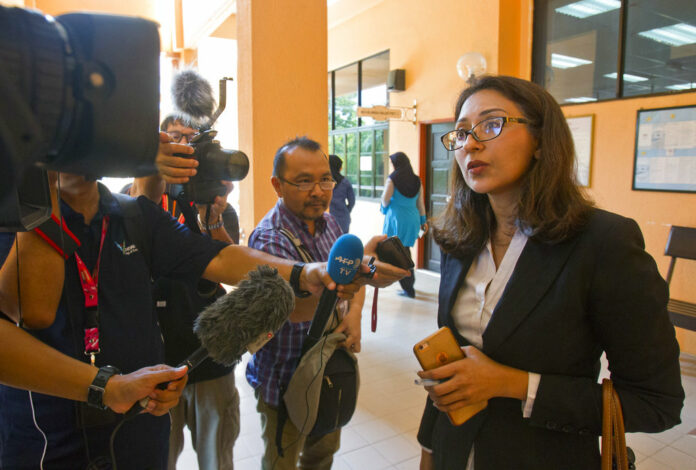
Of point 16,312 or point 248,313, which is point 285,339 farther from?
point 16,312

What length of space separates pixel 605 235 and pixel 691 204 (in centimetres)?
353

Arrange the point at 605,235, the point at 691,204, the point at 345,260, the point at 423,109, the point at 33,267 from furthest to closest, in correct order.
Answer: the point at 423,109 → the point at 691,204 → the point at 345,260 → the point at 605,235 → the point at 33,267

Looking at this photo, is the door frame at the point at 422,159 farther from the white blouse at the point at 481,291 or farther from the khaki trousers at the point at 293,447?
the white blouse at the point at 481,291

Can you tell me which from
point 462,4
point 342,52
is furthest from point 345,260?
point 342,52

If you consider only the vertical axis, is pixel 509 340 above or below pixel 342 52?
below

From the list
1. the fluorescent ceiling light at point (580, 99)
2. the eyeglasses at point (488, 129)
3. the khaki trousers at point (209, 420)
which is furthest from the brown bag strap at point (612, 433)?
the fluorescent ceiling light at point (580, 99)

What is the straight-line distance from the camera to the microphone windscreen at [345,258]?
1.08 m

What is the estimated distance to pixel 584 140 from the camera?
438 cm

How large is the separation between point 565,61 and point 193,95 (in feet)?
14.2

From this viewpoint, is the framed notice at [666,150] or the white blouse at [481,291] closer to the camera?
the white blouse at [481,291]

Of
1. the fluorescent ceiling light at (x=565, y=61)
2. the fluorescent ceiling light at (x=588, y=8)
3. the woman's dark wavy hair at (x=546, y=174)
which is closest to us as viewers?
the woman's dark wavy hair at (x=546, y=174)

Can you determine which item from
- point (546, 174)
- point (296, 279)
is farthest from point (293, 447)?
point (546, 174)

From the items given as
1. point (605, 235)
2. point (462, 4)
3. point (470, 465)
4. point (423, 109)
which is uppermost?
point (462, 4)

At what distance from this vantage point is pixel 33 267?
0.88 m
